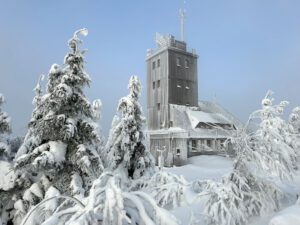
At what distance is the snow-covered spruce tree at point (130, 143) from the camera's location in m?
15.5

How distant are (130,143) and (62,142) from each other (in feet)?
19.1

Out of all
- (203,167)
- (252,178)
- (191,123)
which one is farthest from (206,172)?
(252,178)

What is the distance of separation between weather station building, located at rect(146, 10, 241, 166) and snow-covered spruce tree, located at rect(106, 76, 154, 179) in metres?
16.7

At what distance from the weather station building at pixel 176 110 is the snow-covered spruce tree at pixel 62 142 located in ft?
Answer: 73.9

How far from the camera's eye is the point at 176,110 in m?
35.0

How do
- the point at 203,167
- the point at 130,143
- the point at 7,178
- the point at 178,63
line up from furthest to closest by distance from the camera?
the point at 178,63 → the point at 203,167 → the point at 130,143 → the point at 7,178

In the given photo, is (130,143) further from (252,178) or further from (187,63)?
(187,63)

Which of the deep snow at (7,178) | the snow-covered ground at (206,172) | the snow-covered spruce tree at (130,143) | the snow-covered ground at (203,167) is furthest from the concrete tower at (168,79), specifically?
the deep snow at (7,178)

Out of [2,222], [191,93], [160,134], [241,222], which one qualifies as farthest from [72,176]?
[191,93]

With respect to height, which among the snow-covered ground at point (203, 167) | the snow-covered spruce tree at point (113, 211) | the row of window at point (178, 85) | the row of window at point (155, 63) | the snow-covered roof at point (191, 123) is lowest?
the snow-covered ground at point (203, 167)

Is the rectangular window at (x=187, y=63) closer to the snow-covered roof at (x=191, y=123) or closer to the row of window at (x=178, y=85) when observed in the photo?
the row of window at (x=178, y=85)

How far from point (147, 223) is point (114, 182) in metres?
0.51

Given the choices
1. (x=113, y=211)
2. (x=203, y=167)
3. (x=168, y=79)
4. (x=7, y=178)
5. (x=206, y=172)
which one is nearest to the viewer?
(x=113, y=211)

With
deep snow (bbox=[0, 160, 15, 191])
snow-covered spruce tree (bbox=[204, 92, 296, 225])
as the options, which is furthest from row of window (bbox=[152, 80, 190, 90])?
deep snow (bbox=[0, 160, 15, 191])
